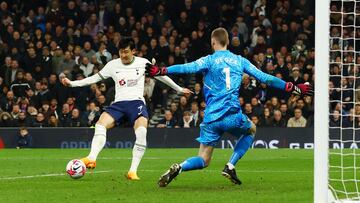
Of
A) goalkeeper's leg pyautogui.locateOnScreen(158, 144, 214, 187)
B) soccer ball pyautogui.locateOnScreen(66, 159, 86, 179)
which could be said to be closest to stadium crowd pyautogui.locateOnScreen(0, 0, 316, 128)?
soccer ball pyautogui.locateOnScreen(66, 159, 86, 179)

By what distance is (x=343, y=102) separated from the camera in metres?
13.6

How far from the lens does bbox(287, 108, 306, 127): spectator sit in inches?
1091

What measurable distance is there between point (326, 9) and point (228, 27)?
2207cm

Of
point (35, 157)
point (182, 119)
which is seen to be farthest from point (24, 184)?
point (182, 119)

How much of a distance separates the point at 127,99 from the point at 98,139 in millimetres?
834

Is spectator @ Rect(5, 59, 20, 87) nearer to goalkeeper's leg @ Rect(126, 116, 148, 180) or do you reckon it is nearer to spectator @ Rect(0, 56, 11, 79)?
spectator @ Rect(0, 56, 11, 79)

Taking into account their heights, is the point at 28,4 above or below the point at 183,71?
above

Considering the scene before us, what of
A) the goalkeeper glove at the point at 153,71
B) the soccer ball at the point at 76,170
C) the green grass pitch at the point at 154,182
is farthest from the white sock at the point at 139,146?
the goalkeeper glove at the point at 153,71

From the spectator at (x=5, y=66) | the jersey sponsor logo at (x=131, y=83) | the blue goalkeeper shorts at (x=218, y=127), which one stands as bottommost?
the blue goalkeeper shorts at (x=218, y=127)

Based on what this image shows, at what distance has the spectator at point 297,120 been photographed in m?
27.7

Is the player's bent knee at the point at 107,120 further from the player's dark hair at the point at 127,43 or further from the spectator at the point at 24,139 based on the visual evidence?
the spectator at the point at 24,139

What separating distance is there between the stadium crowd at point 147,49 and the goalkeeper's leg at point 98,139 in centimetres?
1255

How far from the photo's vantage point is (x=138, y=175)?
16.2m

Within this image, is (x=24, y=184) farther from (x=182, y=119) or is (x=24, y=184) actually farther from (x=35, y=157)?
(x=182, y=119)
